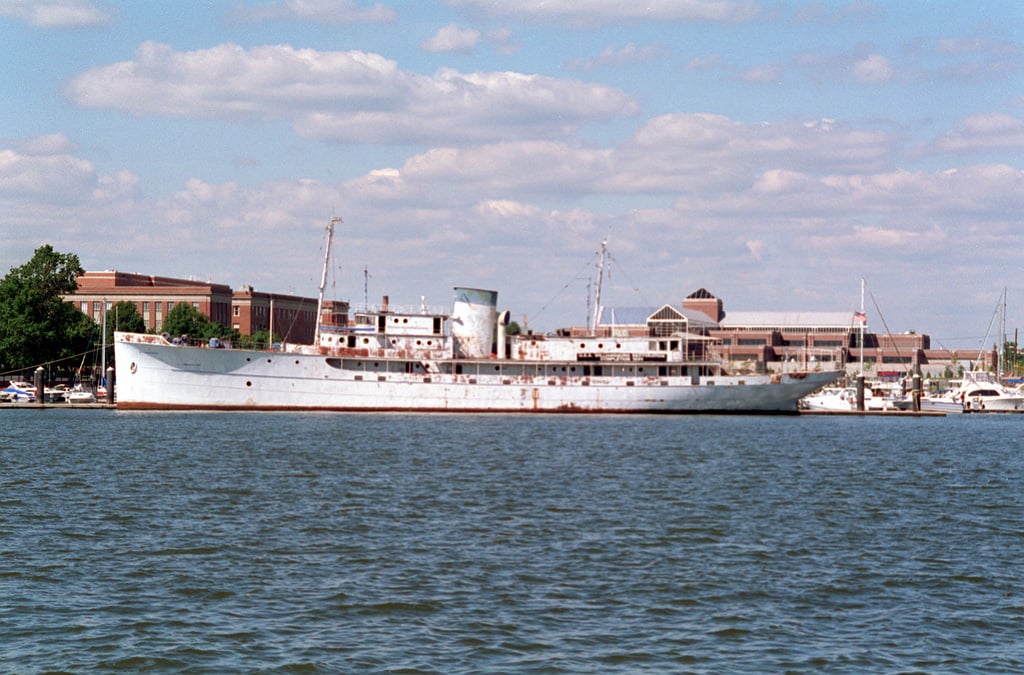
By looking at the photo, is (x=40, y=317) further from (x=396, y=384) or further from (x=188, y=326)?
(x=396, y=384)

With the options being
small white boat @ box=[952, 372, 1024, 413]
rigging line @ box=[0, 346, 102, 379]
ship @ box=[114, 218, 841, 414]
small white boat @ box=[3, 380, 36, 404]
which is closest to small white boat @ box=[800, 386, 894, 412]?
small white boat @ box=[952, 372, 1024, 413]

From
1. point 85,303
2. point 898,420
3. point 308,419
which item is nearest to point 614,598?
point 308,419

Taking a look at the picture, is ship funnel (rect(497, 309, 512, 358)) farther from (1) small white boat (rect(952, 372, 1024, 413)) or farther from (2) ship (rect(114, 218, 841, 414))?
(1) small white boat (rect(952, 372, 1024, 413))

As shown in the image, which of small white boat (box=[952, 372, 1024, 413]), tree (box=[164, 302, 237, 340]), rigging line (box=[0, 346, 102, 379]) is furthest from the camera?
tree (box=[164, 302, 237, 340])

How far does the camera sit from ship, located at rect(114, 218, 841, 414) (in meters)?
85.9

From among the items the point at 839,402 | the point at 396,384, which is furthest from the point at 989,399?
the point at 396,384

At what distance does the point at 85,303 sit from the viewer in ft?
641

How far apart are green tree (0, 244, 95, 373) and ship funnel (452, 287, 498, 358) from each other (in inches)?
1597

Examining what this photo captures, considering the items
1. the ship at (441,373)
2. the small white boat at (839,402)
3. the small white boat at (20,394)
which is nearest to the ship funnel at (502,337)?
the ship at (441,373)

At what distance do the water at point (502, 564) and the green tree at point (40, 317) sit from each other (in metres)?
64.9

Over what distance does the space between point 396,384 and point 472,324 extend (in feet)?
24.7

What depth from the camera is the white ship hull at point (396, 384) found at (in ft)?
282

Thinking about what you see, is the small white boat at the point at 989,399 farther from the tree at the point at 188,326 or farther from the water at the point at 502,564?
the tree at the point at 188,326

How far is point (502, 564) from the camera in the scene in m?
25.3
